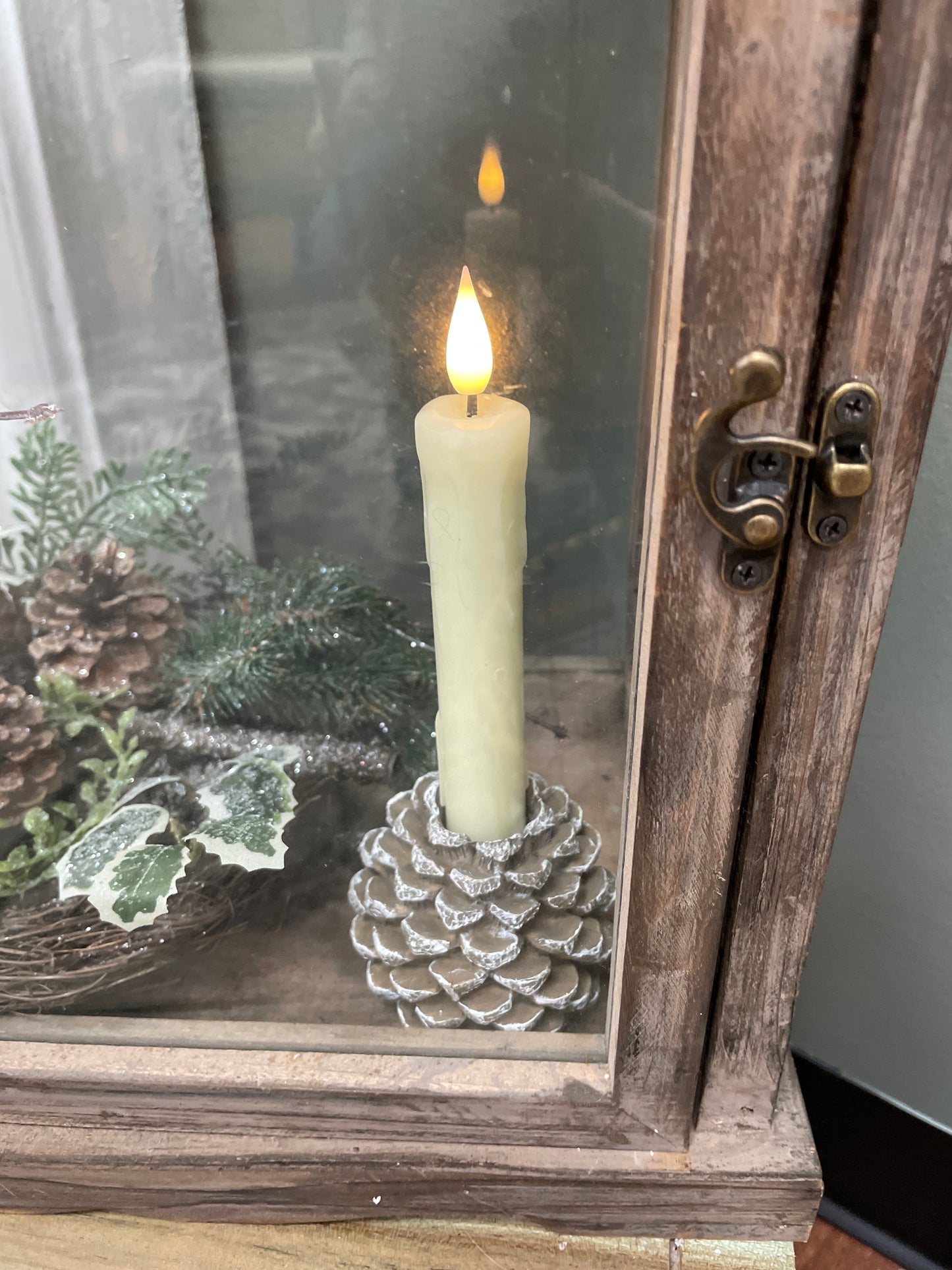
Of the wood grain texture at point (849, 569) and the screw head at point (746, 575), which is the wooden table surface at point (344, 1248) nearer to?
the wood grain texture at point (849, 569)

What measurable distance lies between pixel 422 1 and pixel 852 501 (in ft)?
0.62

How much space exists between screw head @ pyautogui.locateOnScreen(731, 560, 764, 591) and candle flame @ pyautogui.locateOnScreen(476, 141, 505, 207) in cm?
13

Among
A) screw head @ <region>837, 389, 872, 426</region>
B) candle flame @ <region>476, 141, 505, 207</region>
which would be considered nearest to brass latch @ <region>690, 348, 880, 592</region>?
screw head @ <region>837, 389, 872, 426</region>

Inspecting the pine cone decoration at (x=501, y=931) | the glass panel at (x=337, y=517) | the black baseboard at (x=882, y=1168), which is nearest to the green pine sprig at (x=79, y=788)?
the glass panel at (x=337, y=517)

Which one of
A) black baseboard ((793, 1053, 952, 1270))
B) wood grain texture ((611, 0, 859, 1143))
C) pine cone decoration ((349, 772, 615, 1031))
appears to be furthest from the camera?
black baseboard ((793, 1053, 952, 1270))

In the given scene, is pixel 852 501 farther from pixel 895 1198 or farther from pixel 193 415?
pixel 895 1198

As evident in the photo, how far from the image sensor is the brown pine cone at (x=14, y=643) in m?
0.36

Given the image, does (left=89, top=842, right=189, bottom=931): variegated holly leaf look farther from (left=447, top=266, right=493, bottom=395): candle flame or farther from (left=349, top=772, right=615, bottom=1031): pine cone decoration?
(left=447, top=266, right=493, bottom=395): candle flame

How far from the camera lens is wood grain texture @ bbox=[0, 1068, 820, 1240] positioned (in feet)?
1.10

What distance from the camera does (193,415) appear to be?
34 cm

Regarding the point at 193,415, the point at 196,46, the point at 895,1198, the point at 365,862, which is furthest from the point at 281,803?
the point at 895,1198

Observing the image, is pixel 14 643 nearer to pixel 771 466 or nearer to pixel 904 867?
pixel 771 466

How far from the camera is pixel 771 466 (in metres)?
0.22

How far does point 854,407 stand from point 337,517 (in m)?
0.19
